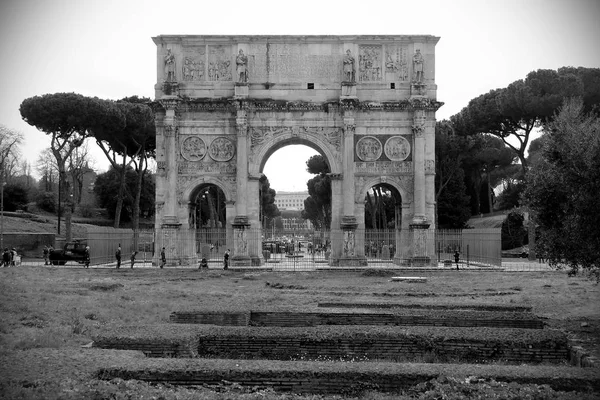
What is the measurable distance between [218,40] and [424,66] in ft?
32.5

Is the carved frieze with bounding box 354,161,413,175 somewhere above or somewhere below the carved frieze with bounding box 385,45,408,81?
below

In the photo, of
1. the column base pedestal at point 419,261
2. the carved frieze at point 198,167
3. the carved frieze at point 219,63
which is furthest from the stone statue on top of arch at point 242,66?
the column base pedestal at point 419,261

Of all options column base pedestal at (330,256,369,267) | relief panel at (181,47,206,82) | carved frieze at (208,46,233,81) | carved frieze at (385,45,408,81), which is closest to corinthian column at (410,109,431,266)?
carved frieze at (385,45,408,81)

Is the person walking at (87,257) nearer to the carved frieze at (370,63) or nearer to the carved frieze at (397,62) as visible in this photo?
the carved frieze at (370,63)

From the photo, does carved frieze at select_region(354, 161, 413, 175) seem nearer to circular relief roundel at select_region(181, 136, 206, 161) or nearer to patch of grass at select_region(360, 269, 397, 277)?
patch of grass at select_region(360, 269, 397, 277)

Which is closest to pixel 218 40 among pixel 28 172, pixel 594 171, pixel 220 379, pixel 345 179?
pixel 345 179

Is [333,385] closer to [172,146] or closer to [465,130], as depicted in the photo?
[172,146]

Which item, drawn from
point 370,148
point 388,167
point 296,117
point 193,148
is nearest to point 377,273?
point 388,167

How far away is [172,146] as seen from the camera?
100 feet

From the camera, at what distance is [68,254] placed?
32.6m

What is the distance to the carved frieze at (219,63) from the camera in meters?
31.0

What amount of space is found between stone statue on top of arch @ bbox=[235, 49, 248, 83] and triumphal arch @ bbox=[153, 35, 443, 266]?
0.22ft

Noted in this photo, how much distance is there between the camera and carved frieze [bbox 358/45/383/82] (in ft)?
102

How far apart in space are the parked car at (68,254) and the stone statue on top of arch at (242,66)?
1186 centimetres
